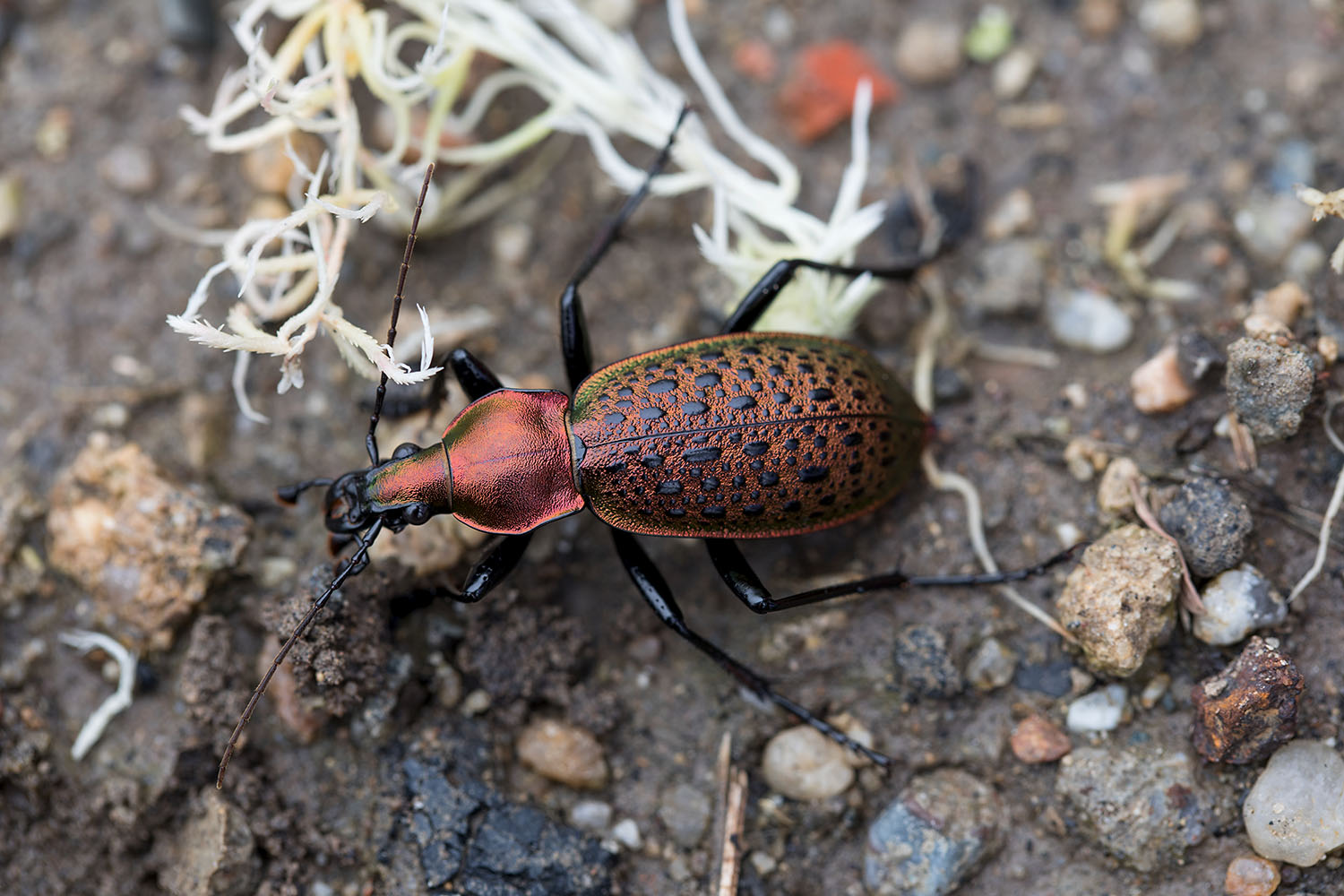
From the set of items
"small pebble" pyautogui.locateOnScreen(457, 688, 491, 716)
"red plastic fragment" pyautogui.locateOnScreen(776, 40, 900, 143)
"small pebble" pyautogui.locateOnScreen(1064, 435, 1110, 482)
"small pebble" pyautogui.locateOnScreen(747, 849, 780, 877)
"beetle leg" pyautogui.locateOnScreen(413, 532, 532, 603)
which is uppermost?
"red plastic fragment" pyautogui.locateOnScreen(776, 40, 900, 143)

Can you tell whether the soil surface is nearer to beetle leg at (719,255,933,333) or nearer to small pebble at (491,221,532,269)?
small pebble at (491,221,532,269)

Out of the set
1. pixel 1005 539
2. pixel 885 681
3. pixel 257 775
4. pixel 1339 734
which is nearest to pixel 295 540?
pixel 257 775

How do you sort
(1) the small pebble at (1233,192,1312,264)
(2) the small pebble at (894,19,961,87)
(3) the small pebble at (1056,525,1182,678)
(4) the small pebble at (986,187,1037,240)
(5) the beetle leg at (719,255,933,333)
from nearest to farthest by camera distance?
(3) the small pebble at (1056,525,1182,678)
(5) the beetle leg at (719,255,933,333)
(1) the small pebble at (1233,192,1312,264)
(4) the small pebble at (986,187,1037,240)
(2) the small pebble at (894,19,961,87)

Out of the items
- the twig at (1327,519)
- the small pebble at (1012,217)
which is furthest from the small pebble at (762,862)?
the small pebble at (1012,217)

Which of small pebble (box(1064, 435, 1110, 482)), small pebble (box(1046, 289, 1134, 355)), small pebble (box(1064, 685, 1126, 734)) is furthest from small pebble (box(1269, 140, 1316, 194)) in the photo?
small pebble (box(1064, 685, 1126, 734))

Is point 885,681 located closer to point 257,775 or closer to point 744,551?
point 744,551

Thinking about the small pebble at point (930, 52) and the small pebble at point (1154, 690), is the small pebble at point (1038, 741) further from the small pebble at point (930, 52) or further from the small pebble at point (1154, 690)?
the small pebble at point (930, 52)
